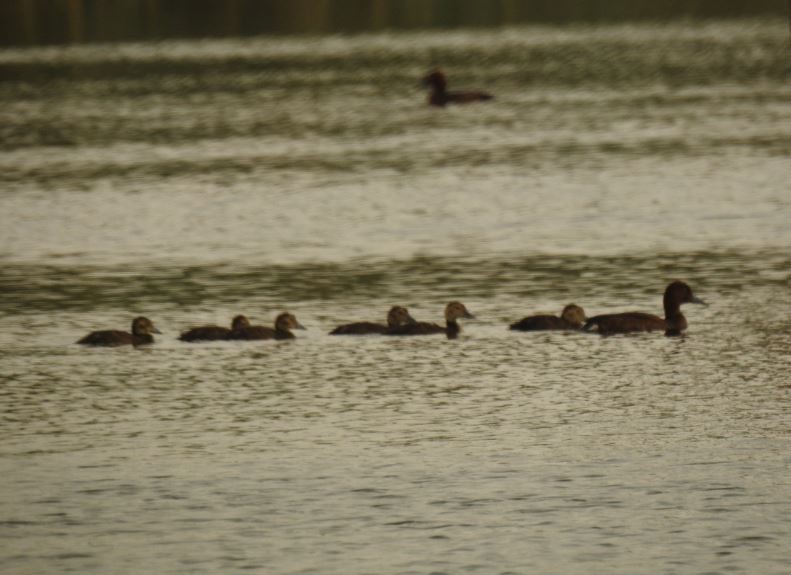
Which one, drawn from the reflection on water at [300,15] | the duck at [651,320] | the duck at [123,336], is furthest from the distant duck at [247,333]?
the reflection on water at [300,15]

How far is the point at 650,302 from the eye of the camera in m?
22.2

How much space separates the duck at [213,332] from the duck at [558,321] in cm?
257

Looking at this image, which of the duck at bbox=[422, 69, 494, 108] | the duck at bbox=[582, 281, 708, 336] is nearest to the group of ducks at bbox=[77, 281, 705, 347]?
the duck at bbox=[582, 281, 708, 336]

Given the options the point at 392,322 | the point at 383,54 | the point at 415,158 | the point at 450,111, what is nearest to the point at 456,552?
the point at 392,322

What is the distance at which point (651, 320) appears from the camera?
67.4ft

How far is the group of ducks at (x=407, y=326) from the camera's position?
20547 mm

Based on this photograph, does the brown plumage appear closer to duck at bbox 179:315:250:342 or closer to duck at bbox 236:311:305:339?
duck at bbox 236:311:305:339

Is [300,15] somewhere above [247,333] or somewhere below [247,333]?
above

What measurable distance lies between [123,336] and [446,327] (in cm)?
298

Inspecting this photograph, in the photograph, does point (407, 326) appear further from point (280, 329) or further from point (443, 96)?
point (443, 96)

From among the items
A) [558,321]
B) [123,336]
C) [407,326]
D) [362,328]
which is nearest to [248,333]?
[362,328]

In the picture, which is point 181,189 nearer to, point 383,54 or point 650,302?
point 650,302

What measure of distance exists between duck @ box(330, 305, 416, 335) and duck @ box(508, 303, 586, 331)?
1066 millimetres

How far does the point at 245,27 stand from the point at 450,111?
117ft
